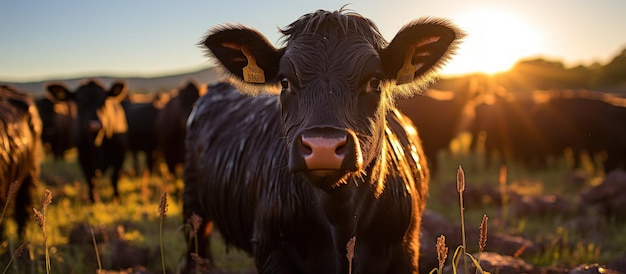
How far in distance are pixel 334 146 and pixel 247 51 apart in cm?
117

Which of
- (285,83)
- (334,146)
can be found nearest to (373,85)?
(285,83)

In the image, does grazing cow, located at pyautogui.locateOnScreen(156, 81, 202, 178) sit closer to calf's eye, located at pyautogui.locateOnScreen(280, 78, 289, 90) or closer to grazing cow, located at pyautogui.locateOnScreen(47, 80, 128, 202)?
grazing cow, located at pyautogui.locateOnScreen(47, 80, 128, 202)

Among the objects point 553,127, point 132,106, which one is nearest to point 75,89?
point 132,106

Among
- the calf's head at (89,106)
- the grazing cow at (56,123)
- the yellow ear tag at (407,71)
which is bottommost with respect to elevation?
the grazing cow at (56,123)

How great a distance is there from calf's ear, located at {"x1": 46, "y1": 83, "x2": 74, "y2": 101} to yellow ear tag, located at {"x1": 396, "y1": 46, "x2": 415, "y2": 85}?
31.0ft

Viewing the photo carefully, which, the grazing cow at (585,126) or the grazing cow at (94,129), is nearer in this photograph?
the grazing cow at (94,129)

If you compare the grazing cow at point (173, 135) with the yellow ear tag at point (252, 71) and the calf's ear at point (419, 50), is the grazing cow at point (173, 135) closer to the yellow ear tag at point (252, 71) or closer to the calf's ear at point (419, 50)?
the yellow ear tag at point (252, 71)

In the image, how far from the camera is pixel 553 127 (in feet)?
51.1

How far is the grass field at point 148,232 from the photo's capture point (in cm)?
569

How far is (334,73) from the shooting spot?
3.11m

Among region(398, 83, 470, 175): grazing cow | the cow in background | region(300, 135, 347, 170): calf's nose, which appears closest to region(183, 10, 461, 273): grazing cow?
region(300, 135, 347, 170): calf's nose

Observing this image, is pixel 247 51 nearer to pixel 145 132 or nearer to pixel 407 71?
pixel 407 71

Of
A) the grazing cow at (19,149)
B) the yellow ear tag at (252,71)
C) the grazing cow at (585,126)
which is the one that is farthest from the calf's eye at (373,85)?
the grazing cow at (585,126)

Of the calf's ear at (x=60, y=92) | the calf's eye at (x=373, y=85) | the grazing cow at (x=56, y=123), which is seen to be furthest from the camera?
the grazing cow at (x=56, y=123)
